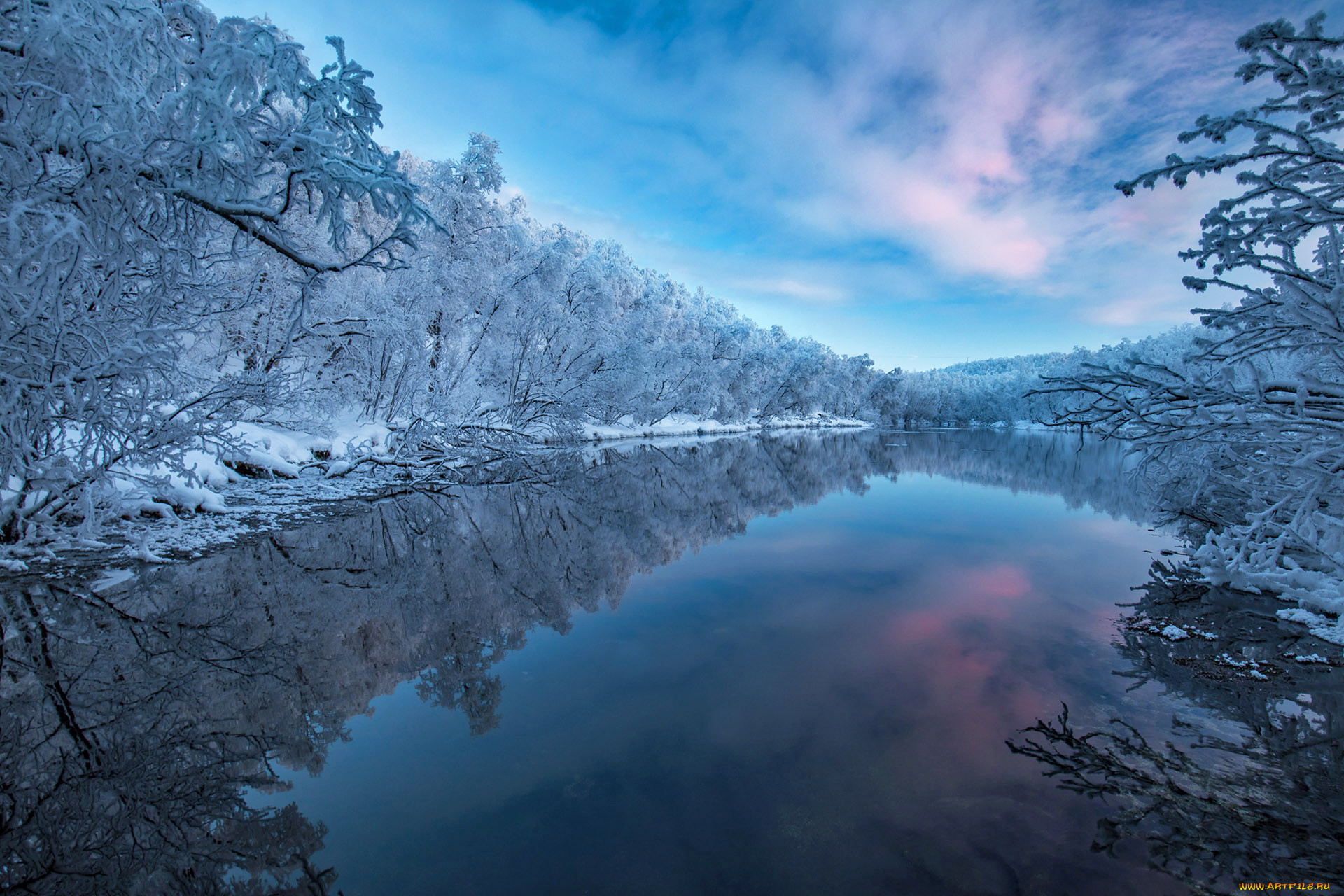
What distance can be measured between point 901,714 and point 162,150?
8.13m

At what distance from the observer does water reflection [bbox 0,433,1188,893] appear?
2945 millimetres

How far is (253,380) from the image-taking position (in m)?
9.14

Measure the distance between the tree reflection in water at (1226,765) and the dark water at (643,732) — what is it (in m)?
0.02

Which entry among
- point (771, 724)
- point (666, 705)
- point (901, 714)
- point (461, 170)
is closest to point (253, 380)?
point (666, 705)

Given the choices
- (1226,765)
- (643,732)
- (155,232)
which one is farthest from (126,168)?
(1226,765)

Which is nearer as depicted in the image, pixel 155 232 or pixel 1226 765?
pixel 1226 765

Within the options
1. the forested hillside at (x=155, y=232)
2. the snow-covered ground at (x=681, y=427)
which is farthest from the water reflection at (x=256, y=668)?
the snow-covered ground at (x=681, y=427)

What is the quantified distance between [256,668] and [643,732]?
3833mm

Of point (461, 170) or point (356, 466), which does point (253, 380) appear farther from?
point (461, 170)

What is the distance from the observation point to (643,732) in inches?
164

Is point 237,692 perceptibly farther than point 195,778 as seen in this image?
Yes

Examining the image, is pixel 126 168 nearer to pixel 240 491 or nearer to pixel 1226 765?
pixel 1226 765

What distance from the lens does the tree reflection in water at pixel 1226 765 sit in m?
2.84

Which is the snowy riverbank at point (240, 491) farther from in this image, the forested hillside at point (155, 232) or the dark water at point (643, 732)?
the dark water at point (643, 732)
